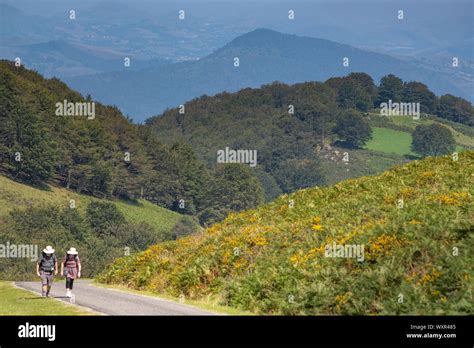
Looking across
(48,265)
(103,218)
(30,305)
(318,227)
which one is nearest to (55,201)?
(103,218)

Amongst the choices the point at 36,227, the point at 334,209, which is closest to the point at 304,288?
the point at 334,209

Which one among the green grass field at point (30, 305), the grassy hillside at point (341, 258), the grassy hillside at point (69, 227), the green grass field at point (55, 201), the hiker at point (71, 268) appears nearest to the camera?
the grassy hillside at point (341, 258)

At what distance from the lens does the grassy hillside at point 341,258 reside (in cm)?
2359

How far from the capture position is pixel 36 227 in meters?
143

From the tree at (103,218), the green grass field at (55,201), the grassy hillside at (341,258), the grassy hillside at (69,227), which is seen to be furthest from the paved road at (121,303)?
the tree at (103,218)

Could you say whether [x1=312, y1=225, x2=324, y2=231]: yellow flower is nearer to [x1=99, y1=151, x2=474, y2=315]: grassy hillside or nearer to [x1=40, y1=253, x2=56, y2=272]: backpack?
[x1=99, y1=151, x2=474, y2=315]: grassy hillside

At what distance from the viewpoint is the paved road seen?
78.7ft

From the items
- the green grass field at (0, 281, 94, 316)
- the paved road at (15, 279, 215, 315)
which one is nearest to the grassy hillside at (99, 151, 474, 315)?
the paved road at (15, 279, 215, 315)

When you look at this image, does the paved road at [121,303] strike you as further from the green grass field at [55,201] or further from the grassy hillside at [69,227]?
the green grass field at [55,201]

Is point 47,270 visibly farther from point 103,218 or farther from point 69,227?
point 103,218

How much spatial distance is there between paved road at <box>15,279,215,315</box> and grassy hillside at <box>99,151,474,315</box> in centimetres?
200

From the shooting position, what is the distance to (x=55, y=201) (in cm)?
17188

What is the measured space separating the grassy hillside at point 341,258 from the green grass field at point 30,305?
15.9 feet

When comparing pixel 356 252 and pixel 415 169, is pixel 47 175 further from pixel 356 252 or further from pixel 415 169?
pixel 356 252
